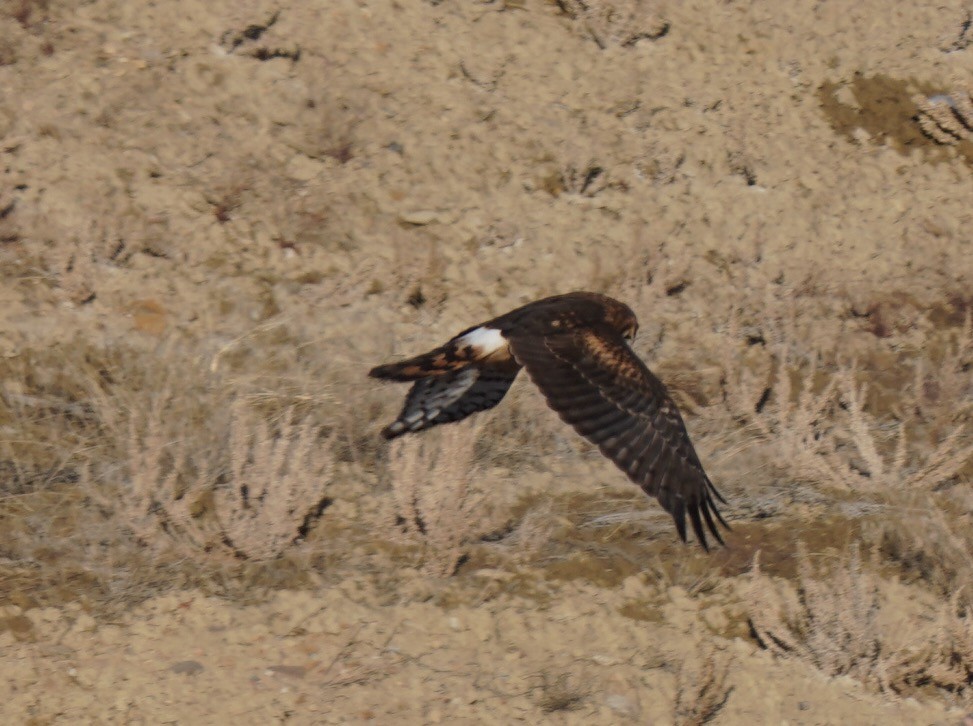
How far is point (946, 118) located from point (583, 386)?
447 centimetres

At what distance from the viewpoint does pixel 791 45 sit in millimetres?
8750

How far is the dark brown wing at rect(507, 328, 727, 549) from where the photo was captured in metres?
5.04

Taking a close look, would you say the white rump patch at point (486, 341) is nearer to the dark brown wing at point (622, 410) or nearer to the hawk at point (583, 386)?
the hawk at point (583, 386)

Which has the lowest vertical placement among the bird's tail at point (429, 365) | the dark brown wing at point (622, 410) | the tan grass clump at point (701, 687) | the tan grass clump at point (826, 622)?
the tan grass clump at point (701, 687)

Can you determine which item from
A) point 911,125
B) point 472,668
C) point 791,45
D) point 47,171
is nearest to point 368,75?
point 47,171

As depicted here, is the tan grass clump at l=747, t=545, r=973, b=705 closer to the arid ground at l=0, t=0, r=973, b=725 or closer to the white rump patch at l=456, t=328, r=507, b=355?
the arid ground at l=0, t=0, r=973, b=725

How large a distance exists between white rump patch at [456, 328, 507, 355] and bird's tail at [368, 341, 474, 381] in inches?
1.4

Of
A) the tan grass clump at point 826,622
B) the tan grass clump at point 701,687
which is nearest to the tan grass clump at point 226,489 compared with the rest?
the tan grass clump at point 701,687

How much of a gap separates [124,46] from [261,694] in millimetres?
4180

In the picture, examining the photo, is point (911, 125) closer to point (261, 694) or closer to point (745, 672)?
point (745, 672)

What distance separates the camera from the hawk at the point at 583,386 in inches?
200

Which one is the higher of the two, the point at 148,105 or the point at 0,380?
the point at 148,105

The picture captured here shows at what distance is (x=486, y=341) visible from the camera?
572cm

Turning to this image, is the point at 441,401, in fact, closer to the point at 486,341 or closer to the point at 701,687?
the point at 486,341
